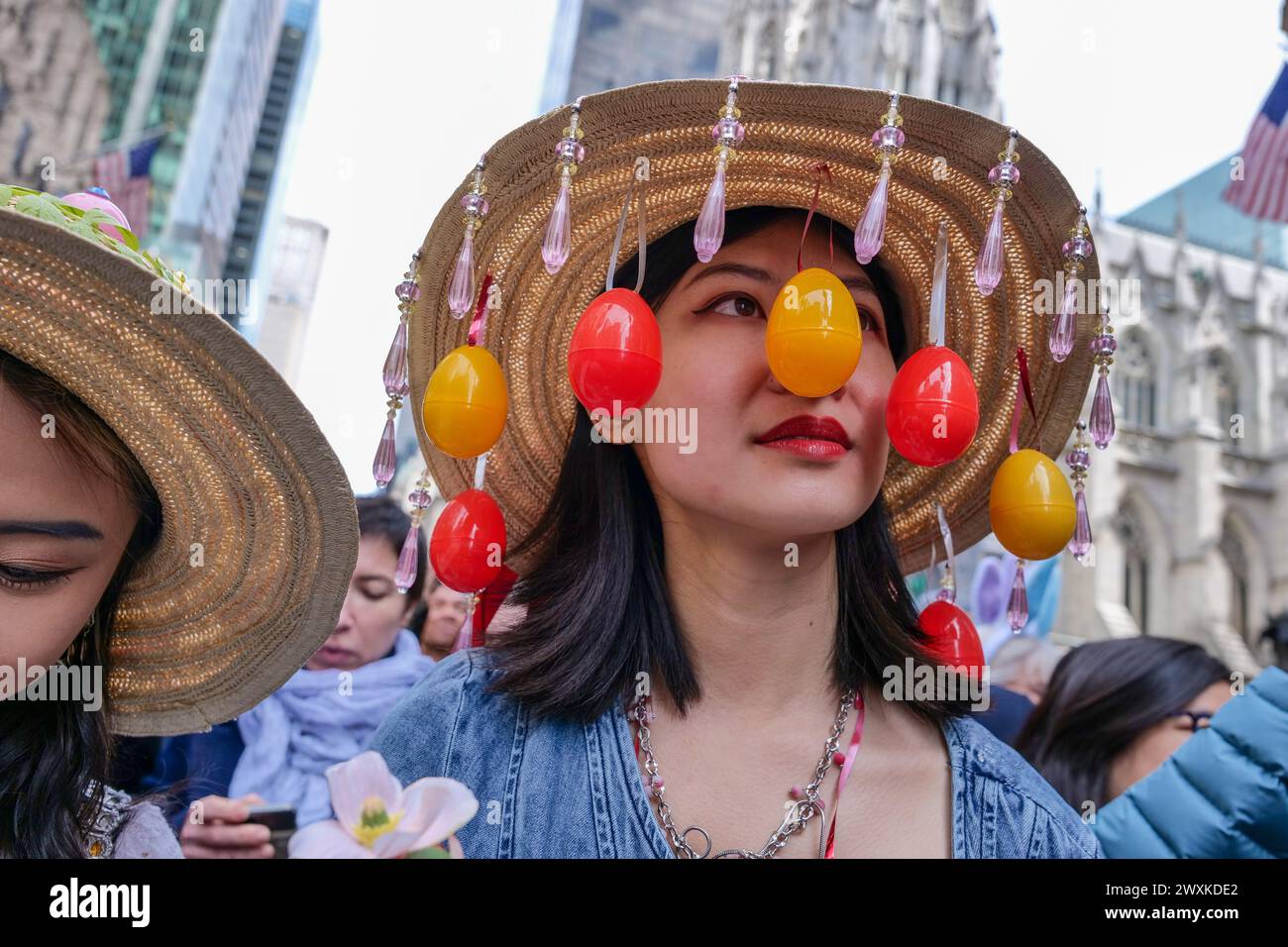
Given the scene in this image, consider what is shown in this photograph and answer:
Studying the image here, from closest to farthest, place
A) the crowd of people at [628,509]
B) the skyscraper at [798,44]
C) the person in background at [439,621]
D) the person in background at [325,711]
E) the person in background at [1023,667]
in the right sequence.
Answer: the crowd of people at [628,509], the person in background at [325,711], the person in background at [439,621], the person in background at [1023,667], the skyscraper at [798,44]

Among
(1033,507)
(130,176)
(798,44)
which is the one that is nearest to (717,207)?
(1033,507)

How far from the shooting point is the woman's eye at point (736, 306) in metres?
1.73

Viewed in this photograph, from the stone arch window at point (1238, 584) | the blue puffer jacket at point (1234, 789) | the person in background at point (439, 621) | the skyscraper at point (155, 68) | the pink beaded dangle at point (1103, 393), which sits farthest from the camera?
the stone arch window at point (1238, 584)

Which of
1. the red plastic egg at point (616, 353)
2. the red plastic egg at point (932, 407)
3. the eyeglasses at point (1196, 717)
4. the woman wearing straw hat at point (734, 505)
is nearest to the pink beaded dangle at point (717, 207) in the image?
the woman wearing straw hat at point (734, 505)

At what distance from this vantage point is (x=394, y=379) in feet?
5.66

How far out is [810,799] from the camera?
1604 millimetres

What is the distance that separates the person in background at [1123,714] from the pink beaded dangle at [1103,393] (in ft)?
5.30

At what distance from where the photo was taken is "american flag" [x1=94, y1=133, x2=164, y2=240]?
1229 cm

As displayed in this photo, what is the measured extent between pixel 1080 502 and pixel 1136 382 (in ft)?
115

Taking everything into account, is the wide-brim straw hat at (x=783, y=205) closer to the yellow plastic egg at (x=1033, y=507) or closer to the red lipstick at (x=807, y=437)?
the yellow plastic egg at (x=1033, y=507)

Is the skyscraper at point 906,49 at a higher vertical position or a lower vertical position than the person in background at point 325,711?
higher

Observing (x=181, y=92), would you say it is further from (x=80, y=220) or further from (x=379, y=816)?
(x=379, y=816)
